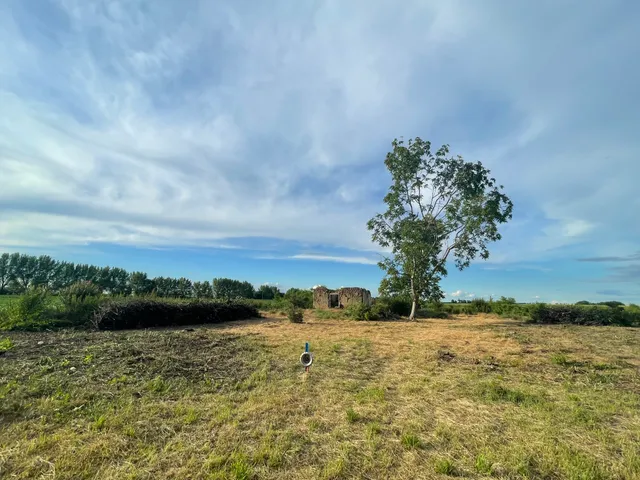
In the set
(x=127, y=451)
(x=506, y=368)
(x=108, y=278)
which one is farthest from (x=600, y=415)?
(x=108, y=278)

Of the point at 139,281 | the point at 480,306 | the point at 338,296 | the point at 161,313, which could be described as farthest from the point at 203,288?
the point at 480,306

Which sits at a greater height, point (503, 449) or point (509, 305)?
point (509, 305)

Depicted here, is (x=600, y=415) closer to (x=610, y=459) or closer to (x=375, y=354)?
(x=610, y=459)

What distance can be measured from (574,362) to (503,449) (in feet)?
17.4

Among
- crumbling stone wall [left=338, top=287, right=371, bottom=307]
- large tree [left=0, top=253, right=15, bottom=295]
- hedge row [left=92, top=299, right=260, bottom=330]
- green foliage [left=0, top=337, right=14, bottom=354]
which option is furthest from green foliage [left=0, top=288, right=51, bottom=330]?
large tree [left=0, top=253, right=15, bottom=295]

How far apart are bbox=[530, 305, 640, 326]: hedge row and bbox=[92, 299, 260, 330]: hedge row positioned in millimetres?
16476

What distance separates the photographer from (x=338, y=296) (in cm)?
2528

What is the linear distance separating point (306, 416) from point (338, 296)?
2187 centimetres

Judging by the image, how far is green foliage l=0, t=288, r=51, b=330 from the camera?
373 inches

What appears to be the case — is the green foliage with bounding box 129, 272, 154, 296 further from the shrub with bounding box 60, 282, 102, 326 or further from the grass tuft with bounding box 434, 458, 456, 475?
the grass tuft with bounding box 434, 458, 456, 475

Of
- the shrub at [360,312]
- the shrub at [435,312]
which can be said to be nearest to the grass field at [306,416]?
the shrub at [360,312]

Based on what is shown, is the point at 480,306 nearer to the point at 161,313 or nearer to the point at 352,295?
the point at 352,295

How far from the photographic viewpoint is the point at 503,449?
9.46ft

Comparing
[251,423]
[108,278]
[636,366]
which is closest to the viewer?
[251,423]
